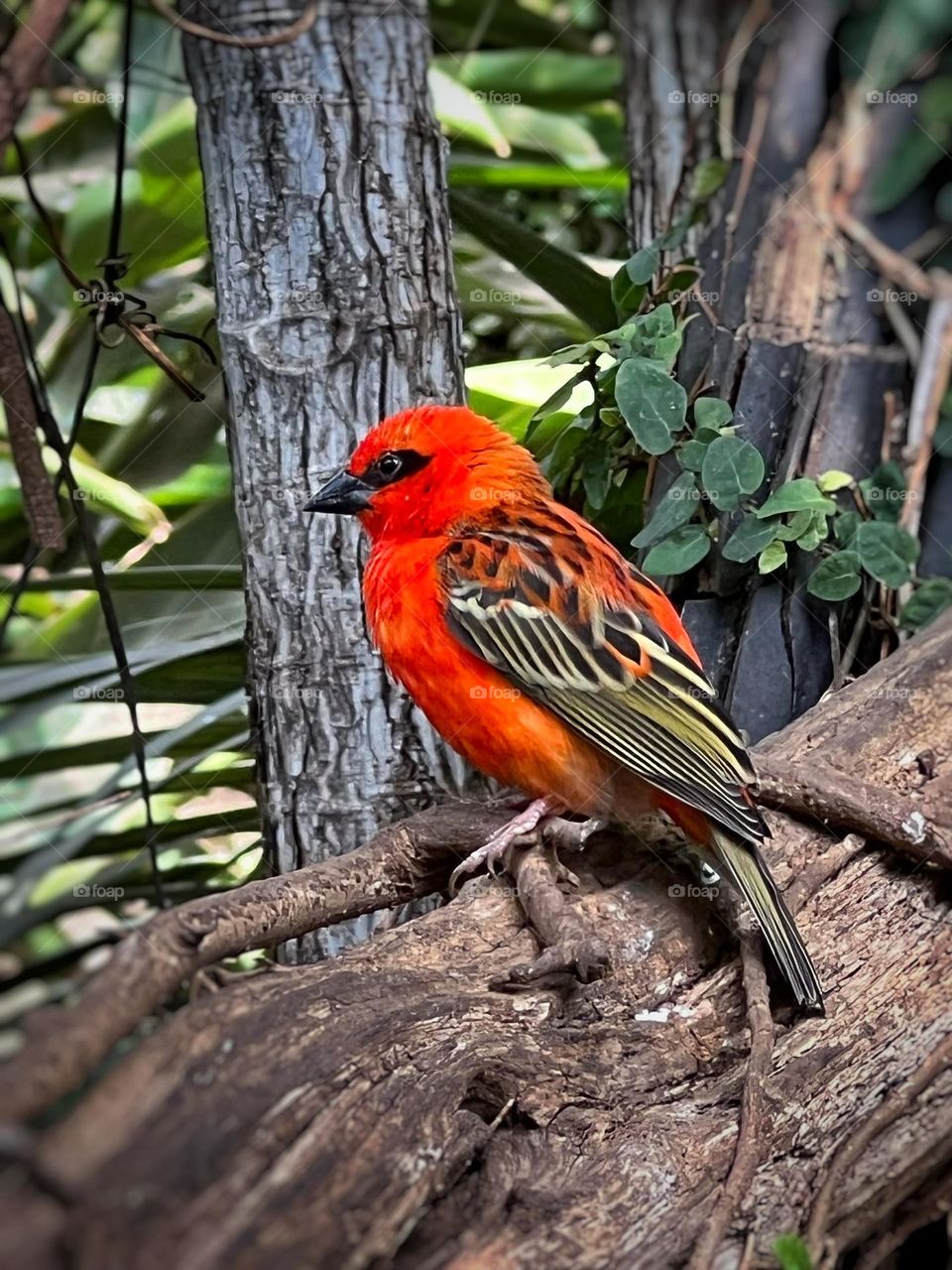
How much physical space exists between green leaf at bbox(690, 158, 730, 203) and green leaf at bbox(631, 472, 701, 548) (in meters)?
0.79

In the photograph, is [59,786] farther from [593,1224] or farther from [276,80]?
[593,1224]

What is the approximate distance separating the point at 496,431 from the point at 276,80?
916 millimetres

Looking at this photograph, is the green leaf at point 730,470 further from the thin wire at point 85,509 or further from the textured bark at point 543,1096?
the thin wire at point 85,509

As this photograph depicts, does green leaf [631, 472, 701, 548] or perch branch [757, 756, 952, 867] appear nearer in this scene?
perch branch [757, 756, 952, 867]

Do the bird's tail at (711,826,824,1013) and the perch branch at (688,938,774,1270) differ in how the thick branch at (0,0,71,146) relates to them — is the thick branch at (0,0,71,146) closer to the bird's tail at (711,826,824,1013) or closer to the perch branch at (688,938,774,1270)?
the bird's tail at (711,826,824,1013)

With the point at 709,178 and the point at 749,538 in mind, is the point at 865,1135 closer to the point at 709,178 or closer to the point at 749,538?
the point at 749,538

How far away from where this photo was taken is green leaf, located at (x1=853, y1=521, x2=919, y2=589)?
10.3 ft

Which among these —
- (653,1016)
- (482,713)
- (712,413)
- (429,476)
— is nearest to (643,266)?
(712,413)

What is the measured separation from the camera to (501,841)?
8.38ft

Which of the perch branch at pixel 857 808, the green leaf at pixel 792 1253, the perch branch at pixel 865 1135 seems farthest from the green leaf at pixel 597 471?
the green leaf at pixel 792 1253

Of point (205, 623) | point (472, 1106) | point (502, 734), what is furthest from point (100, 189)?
point (472, 1106)

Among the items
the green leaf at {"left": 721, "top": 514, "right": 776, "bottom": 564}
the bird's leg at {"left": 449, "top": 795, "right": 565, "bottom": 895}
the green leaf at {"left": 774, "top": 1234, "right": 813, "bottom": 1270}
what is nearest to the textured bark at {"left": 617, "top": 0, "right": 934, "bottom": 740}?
the green leaf at {"left": 721, "top": 514, "right": 776, "bottom": 564}

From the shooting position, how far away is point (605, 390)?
3115 millimetres

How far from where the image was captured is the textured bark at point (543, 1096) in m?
1.31
